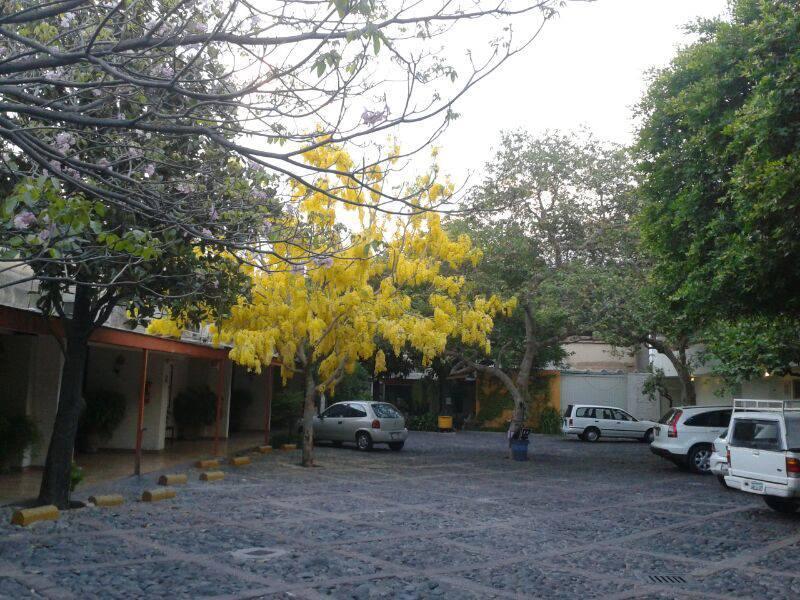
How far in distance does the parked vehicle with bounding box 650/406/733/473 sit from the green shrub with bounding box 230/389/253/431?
1500 centimetres

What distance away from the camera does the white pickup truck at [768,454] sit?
11.7 meters

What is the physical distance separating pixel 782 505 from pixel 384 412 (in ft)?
44.5

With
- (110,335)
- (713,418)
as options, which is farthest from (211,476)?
(713,418)

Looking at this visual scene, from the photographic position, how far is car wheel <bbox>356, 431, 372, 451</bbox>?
23.9m

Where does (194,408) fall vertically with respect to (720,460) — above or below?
above

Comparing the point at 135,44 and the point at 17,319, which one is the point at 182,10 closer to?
the point at 135,44

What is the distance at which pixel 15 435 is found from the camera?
44.3ft

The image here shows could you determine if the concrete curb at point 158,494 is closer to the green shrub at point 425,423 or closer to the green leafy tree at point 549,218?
the green leafy tree at point 549,218

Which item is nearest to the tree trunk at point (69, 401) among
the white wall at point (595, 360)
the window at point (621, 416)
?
the window at point (621, 416)

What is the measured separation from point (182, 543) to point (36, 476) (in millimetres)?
6202

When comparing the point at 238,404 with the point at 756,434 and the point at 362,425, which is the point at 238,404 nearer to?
the point at 362,425

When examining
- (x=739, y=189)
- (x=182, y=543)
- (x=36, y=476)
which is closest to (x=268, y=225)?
(x=182, y=543)

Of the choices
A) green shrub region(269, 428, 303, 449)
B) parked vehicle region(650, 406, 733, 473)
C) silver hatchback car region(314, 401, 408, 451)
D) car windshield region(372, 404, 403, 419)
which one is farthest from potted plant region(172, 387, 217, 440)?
parked vehicle region(650, 406, 733, 473)

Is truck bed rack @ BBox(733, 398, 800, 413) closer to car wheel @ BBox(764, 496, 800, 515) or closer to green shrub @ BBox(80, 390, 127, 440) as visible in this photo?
car wheel @ BBox(764, 496, 800, 515)
